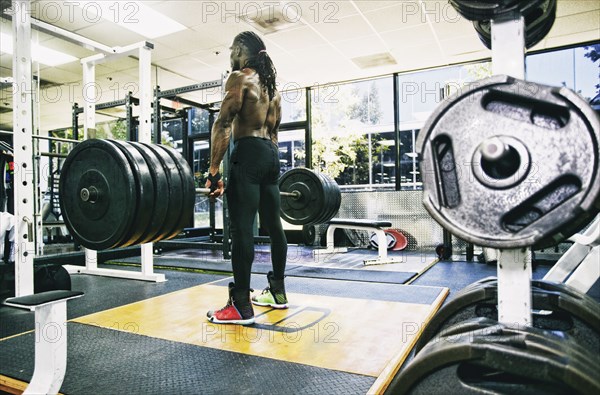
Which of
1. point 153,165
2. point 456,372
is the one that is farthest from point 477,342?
point 153,165

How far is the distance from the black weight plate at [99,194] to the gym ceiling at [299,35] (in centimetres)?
284

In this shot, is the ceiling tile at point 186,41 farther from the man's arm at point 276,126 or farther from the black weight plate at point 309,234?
the man's arm at point 276,126

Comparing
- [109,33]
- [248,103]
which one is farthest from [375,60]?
[248,103]

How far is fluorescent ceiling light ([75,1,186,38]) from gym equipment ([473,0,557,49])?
3671 millimetres

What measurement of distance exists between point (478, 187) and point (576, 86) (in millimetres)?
4807

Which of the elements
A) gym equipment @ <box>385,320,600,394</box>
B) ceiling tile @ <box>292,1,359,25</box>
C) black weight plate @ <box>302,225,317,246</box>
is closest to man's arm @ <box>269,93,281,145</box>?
gym equipment @ <box>385,320,600,394</box>

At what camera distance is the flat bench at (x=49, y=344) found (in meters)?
1.07

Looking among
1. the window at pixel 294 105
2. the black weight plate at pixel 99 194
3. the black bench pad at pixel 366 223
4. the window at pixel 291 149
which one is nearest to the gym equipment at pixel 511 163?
the black weight plate at pixel 99 194

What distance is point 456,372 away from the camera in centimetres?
71

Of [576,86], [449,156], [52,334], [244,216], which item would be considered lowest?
[52,334]

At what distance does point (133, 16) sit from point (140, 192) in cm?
359

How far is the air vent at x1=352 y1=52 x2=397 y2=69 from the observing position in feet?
15.9

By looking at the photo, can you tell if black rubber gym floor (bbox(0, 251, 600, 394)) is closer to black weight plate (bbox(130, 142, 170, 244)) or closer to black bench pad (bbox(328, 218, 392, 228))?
black weight plate (bbox(130, 142, 170, 244))

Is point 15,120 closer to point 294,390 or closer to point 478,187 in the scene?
point 294,390
